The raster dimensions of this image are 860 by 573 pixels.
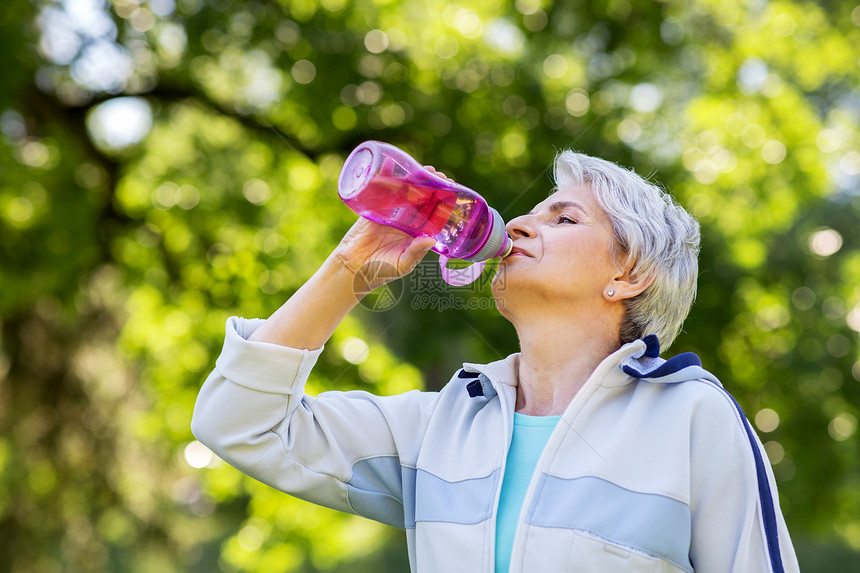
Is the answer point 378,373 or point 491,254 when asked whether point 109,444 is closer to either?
point 378,373

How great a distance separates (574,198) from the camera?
169cm

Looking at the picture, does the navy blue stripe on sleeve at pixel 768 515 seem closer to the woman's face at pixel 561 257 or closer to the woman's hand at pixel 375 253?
the woman's face at pixel 561 257

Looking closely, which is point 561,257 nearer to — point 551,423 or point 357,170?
point 551,423

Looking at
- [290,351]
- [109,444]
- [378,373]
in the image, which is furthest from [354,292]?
[109,444]

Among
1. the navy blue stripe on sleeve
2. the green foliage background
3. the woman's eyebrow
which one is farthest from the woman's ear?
the green foliage background

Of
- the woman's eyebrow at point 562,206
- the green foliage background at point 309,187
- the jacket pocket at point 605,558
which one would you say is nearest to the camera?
the jacket pocket at point 605,558

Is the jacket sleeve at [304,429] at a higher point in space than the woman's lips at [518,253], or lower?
lower

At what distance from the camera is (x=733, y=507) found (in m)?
1.28

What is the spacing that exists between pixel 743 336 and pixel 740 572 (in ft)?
13.4

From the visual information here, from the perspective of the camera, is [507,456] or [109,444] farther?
[109,444]

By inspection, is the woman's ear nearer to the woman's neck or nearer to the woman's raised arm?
the woman's neck

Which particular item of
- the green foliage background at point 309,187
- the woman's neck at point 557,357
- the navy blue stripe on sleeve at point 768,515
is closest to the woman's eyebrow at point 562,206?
the woman's neck at point 557,357

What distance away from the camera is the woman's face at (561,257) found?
157cm

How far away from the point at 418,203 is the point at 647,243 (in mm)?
475
